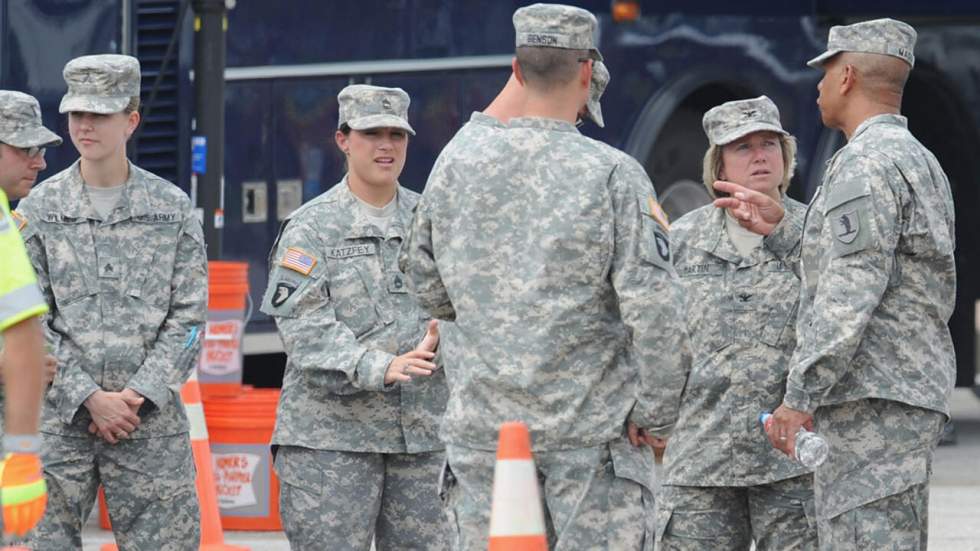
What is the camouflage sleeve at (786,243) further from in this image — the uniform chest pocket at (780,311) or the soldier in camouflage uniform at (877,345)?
the soldier in camouflage uniform at (877,345)

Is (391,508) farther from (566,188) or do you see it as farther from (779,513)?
(566,188)

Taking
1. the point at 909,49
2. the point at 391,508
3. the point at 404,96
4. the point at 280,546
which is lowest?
the point at 280,546

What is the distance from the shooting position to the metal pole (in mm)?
9625

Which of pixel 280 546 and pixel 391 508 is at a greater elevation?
pixel 391 508

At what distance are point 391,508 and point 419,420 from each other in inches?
11.0

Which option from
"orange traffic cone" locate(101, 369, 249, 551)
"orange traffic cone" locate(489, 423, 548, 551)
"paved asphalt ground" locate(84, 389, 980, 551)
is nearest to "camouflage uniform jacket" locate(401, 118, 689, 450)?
"orange traffic cone" locate(489, 423, 548, 551)

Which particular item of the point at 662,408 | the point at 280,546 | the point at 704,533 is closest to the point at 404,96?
the point at 704,533

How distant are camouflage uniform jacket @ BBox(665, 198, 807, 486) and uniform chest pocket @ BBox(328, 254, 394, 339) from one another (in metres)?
0.92

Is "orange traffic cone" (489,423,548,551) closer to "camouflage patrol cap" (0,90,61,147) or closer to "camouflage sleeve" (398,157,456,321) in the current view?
"camouflage sleeve" (398,157,456,321)

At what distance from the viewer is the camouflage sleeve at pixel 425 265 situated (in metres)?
5.21

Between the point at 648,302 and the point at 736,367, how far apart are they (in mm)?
1401

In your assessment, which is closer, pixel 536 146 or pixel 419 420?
pixel 536 146

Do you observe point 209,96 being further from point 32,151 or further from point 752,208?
point 752,208

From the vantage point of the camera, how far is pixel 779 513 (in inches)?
245
